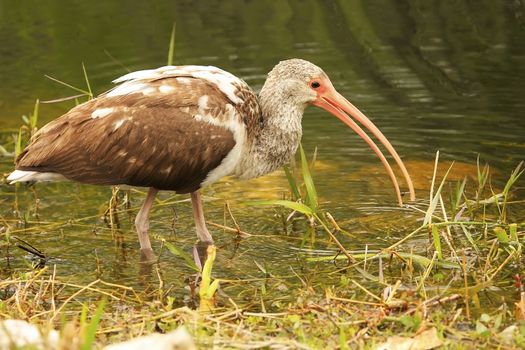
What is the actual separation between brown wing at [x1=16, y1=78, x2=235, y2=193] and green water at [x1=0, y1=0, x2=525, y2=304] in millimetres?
722

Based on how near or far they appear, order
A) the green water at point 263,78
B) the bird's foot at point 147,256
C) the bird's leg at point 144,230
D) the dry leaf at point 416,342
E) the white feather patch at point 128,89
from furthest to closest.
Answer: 1. the green water at point 263,78
2. the bird's leg at point 144,230
3. the bird's foot at point 147,256
4. the white feather patch at point 128,89
5. the dry leaf at point 416,342

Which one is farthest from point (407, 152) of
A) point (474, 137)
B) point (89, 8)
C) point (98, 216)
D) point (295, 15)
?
point (89, 8)

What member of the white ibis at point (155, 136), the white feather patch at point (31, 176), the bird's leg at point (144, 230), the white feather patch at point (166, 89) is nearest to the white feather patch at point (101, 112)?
the white ibis at point (155, 136)

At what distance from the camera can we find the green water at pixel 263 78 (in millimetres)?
8461

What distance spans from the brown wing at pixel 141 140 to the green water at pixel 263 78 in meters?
0.72

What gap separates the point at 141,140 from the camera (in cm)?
775

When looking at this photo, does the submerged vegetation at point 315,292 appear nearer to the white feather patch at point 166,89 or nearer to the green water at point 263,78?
the green water at point 263,78

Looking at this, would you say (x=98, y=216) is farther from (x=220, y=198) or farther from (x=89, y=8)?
(x=89, y=8)

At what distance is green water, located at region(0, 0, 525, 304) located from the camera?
8461mm

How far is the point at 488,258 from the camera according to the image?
7047 millimetres

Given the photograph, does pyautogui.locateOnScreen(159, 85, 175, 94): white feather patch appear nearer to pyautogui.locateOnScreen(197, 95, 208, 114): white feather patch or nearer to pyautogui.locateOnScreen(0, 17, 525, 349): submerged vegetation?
pyautogui.locateOnScreen(197, 95, 208, 114): white feather patch

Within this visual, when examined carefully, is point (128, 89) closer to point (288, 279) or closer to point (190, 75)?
point (190, 75)

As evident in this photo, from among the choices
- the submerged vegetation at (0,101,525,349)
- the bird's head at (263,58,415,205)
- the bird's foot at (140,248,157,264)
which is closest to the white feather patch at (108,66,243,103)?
the bird's head at (263,58,415,205)

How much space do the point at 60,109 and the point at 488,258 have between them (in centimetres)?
660
